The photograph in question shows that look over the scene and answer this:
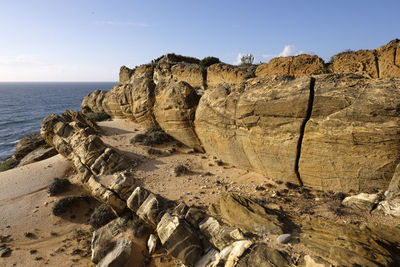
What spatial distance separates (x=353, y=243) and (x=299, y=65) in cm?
1139

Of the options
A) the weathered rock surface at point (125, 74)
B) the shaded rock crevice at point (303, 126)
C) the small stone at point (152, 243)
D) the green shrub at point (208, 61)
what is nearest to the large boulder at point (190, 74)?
the green shrub at point (208, 61)

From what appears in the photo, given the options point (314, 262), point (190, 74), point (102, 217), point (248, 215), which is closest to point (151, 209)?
point (102, 217)

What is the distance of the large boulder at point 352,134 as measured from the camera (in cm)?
744

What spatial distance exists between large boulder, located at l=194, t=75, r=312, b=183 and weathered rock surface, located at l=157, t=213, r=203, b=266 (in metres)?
5.07

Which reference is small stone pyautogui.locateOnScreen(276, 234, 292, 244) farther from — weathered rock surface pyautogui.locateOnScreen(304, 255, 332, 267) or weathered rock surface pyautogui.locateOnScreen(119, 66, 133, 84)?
weathered rock surface pyautogui.locateOnScreen(119, 66, 133, 84)

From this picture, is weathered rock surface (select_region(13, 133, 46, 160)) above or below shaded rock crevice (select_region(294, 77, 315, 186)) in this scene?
below

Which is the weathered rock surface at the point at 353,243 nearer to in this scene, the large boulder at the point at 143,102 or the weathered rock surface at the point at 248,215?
the weathered rock surface at the point at 248,215

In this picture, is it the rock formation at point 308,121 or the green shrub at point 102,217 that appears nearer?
the rock formation at point 308,121

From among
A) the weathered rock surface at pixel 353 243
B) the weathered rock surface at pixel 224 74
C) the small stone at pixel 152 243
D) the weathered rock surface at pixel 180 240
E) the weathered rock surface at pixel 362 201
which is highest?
the weathered rock surface at pixel 224 74

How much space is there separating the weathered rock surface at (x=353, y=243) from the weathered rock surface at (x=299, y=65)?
975cm

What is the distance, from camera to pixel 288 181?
9.95 metres

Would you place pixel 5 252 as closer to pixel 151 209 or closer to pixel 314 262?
pixel 151 209

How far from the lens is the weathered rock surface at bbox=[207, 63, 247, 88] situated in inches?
711

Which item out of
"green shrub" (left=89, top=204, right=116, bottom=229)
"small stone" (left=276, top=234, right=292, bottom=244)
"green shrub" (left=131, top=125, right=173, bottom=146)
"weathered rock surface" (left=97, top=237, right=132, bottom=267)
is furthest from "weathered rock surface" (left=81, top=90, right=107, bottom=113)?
"small stone" (left=276, top=234, right=292, bottom=244)
